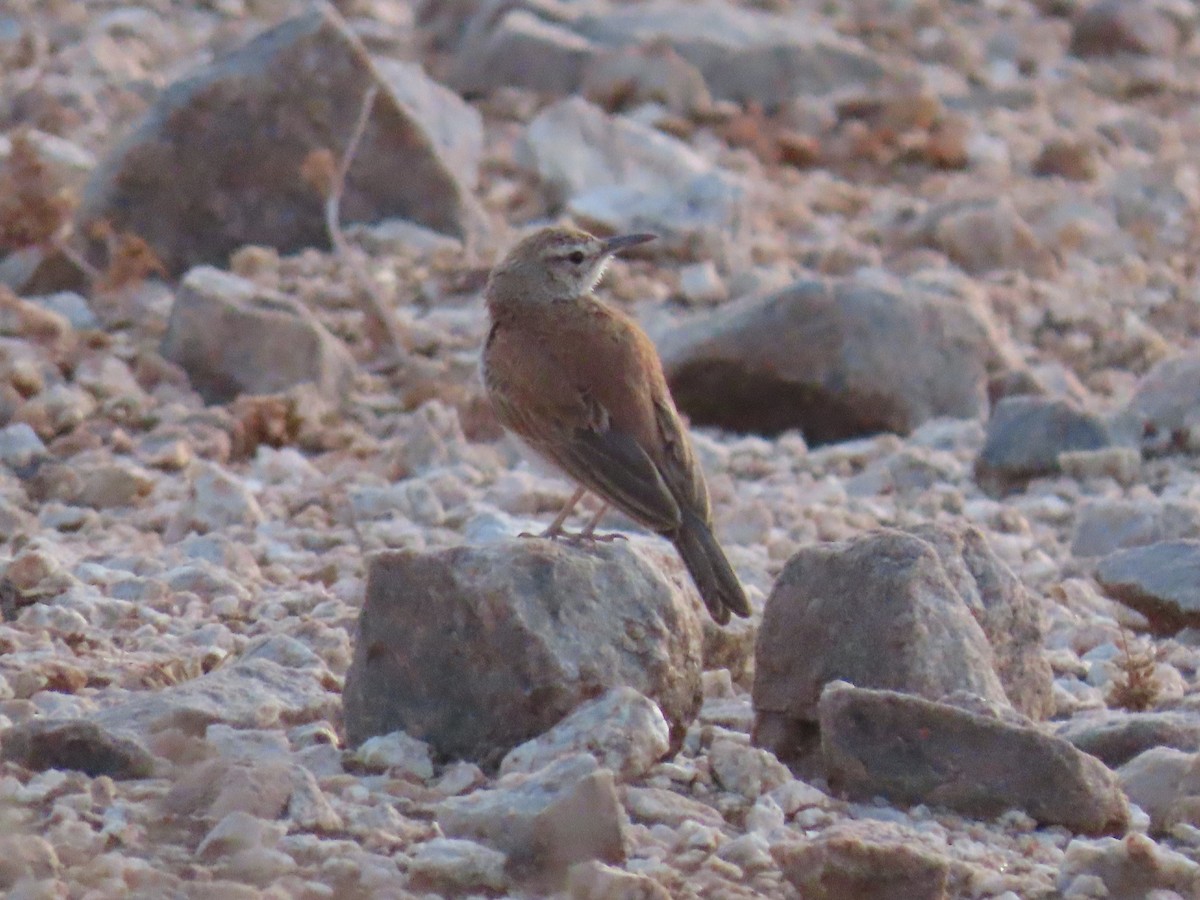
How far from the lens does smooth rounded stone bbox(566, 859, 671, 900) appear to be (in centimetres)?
476

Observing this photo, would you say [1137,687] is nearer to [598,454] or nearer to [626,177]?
[598,454]

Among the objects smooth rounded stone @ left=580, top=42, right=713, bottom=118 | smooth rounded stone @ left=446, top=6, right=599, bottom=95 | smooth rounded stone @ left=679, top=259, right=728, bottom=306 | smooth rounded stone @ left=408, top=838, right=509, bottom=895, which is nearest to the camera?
smooth rounded stone @ left=408, top=838, right=509, bottom=895

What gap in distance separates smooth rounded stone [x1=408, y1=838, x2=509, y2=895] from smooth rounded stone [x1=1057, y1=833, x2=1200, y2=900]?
1.30m

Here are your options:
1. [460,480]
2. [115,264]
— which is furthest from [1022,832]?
[115,264]

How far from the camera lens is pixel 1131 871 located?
5176 mm

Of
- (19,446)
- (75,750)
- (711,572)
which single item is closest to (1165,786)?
(711,572)

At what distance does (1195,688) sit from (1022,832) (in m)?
1.67

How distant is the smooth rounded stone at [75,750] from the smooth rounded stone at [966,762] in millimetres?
1669

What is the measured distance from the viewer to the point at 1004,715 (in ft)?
18.5

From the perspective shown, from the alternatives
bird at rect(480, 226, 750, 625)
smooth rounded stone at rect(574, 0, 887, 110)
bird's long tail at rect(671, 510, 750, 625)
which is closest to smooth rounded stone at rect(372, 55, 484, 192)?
smooth rounded stone at rect(574, 0, 887, 110)

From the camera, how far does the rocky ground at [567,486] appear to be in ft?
17.2

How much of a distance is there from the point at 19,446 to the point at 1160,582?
4.24m

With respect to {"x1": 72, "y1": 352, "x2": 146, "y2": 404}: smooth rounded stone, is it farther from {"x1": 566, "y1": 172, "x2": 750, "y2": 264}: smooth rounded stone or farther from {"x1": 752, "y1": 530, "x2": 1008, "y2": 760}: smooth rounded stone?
{"x1": 752, "y1": 530, "x2": 1008, "y2": 760}: smooth rounded stone

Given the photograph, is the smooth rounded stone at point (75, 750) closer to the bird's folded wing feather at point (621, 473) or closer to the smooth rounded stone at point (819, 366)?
the bird's folded wing feather at point (621, 473)
